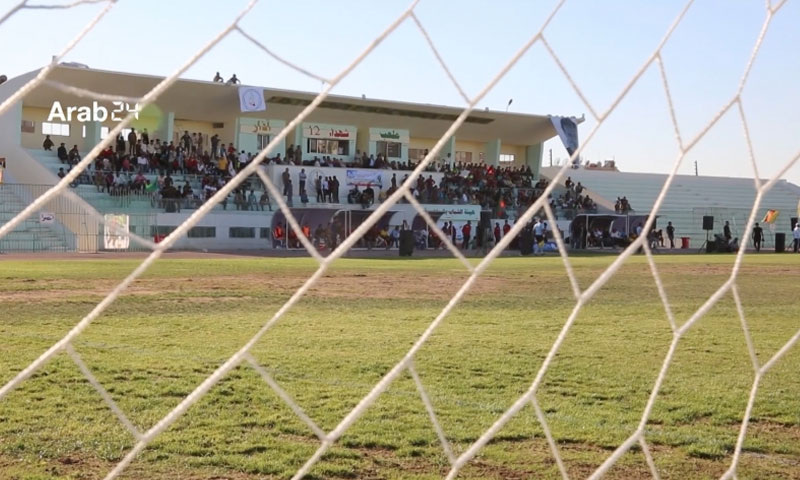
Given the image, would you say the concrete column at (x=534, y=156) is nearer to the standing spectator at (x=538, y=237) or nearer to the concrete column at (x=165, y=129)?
the standing spectator at (x=538, y=237)

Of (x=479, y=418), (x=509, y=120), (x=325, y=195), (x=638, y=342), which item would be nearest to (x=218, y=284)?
(x=638, y=342)

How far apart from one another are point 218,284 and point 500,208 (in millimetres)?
20446

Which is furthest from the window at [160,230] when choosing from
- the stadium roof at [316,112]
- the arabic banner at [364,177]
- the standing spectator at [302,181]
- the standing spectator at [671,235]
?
the standing spectator at [671,235]

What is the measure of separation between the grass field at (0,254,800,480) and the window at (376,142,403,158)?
97.2ft

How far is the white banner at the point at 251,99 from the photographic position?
35.7 meters

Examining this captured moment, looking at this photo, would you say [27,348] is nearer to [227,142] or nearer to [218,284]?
[218,284]

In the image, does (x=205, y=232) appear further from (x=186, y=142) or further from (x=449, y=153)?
(x=449, y=153)

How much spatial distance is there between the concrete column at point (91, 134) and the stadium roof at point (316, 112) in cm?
119

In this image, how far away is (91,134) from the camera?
34094 millimetres

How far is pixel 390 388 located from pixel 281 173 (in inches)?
1067

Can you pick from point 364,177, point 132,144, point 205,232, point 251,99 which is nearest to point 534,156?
point 364,177

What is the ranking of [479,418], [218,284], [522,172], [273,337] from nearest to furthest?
[479,418] < [273,337] < [218,284] < [522,172]

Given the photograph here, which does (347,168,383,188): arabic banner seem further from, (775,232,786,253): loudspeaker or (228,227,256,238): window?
(775,232,786,253): loudspeaker

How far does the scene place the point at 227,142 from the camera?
37875 mm
